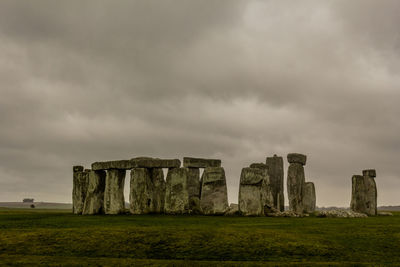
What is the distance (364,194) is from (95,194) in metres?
14.3

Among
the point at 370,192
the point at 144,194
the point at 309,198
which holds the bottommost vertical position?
the point at 309,198

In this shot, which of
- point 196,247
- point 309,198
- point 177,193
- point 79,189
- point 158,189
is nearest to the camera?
point 196,247

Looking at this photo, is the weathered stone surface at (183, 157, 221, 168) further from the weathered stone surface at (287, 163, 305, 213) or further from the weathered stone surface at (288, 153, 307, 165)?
the weathered stone surface at (287, 163, 305, 213)

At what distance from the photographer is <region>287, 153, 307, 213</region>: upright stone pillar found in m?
A: 25.6

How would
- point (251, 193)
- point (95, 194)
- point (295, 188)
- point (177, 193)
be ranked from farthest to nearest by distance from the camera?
point (295, 188) → point (95, 194) → point (177, 193) → point (251, 193)

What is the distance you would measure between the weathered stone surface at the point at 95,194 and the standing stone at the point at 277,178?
9.26m

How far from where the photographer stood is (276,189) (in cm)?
2708

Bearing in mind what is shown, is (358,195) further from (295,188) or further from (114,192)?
(114,192)

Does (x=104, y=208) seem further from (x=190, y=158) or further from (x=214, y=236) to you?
(x=214, y=236)

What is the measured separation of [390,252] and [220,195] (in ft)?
35.1

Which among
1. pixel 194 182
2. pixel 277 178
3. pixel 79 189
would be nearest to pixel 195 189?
pixel 194 182

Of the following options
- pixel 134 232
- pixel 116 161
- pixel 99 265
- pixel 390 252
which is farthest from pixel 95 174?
pixel 390 252

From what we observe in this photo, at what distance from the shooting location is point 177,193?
73.0 ft

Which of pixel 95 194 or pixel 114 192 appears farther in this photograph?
pixel 95 194
